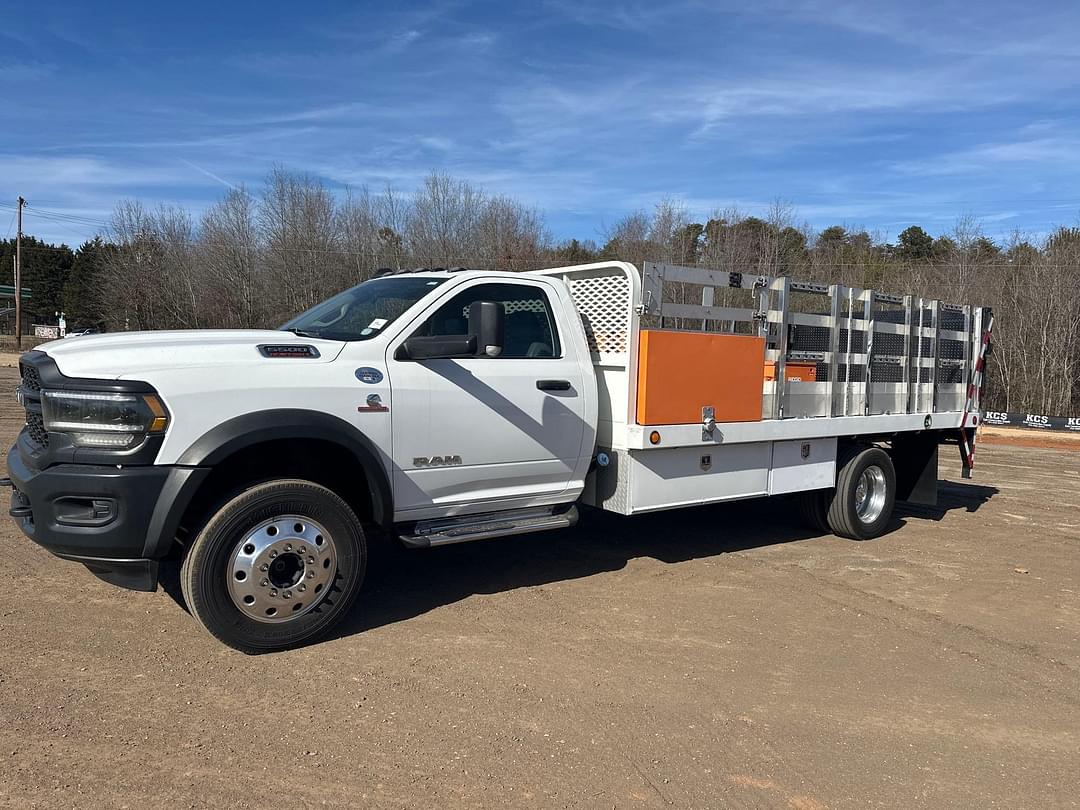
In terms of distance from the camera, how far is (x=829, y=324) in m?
7.00

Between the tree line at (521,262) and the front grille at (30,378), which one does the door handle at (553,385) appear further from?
the tree line at (521,262)

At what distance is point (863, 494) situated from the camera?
7.90 meters

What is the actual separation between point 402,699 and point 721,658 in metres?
1.81

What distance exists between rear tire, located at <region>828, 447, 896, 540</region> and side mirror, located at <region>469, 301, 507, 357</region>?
417 cm

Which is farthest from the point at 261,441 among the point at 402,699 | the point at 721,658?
the point at 721,658

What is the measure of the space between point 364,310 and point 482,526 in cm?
158

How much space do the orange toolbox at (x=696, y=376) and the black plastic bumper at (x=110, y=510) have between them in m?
2.92

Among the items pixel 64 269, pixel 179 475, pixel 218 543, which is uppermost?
pixel 64 269

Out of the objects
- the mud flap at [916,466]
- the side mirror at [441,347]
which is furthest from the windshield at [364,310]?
the mud flap at [916,466]

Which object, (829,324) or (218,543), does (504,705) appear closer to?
(218,543)

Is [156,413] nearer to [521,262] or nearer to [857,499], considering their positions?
[857,499]

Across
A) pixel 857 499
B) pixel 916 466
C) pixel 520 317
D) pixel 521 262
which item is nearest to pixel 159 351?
pixel 520 317

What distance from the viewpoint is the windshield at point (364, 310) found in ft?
16.9

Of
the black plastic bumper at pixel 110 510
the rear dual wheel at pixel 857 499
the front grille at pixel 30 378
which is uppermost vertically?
the front grille at pixel 30 378
